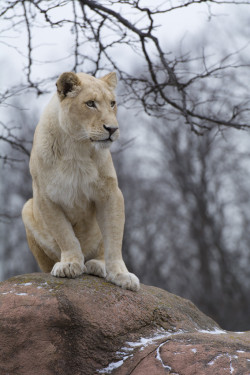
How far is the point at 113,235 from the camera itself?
525 cm

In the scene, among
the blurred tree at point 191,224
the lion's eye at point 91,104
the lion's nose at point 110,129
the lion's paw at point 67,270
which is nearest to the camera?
the lion's nose at point 110,129

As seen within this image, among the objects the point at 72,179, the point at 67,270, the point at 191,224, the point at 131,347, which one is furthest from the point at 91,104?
the point at 191,224

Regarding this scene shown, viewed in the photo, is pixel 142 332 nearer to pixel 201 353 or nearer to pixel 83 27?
pixel 201 353

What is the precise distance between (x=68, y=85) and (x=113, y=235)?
1.47 m

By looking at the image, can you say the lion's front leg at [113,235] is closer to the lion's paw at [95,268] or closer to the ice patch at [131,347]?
the lion's paw at [95,268]

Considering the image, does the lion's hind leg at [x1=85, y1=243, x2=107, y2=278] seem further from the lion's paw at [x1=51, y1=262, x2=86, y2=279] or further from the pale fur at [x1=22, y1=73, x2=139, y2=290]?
the lion's paw at [x1=51, y1=262, x2=86, y2=279]

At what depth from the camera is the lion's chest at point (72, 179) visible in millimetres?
5129

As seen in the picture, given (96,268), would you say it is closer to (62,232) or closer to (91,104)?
(62,232)

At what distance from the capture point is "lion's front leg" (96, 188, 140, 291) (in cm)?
521

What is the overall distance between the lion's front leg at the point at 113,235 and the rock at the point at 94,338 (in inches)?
7.1

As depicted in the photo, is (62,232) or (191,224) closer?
(62,232)

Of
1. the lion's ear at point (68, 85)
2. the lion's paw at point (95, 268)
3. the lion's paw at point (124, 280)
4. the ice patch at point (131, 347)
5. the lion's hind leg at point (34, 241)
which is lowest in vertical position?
the ice patch at point (131, 347)

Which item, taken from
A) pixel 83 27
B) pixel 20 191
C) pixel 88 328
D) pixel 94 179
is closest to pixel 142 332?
pixel 88 328

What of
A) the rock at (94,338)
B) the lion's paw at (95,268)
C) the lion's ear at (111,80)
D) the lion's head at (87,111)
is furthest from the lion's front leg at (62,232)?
the lion's ear at (111,80)
